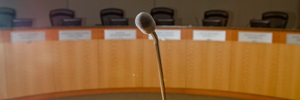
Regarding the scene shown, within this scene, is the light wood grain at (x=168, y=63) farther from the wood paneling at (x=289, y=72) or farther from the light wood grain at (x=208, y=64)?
the wood paneling at (x=289, y=72)

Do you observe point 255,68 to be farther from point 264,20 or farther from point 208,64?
point 264,20

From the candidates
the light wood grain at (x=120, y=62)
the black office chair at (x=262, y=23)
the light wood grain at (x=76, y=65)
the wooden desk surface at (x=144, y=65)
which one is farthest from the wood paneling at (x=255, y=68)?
the light wood grain at (x=76, y=65)

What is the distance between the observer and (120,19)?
5.91 m

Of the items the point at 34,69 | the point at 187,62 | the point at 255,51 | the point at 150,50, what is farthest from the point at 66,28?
the point at 255,51

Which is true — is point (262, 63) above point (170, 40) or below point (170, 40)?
below

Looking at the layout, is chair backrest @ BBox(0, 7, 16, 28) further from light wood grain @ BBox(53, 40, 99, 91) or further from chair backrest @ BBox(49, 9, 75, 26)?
light wood grain @ BBox(53, 40, 99, 91)

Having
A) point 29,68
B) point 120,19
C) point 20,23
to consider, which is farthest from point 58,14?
point 29,68

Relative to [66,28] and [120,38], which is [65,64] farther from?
[120,38]

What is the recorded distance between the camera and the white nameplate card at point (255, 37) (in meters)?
4.65

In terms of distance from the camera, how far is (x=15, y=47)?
4.42 metres

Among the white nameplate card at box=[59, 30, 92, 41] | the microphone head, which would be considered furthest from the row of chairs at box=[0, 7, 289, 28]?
the microphone head

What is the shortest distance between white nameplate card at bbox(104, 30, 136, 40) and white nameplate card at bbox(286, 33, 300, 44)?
6.81ft

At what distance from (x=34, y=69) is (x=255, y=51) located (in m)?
2.97

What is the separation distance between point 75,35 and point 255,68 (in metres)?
2.51
